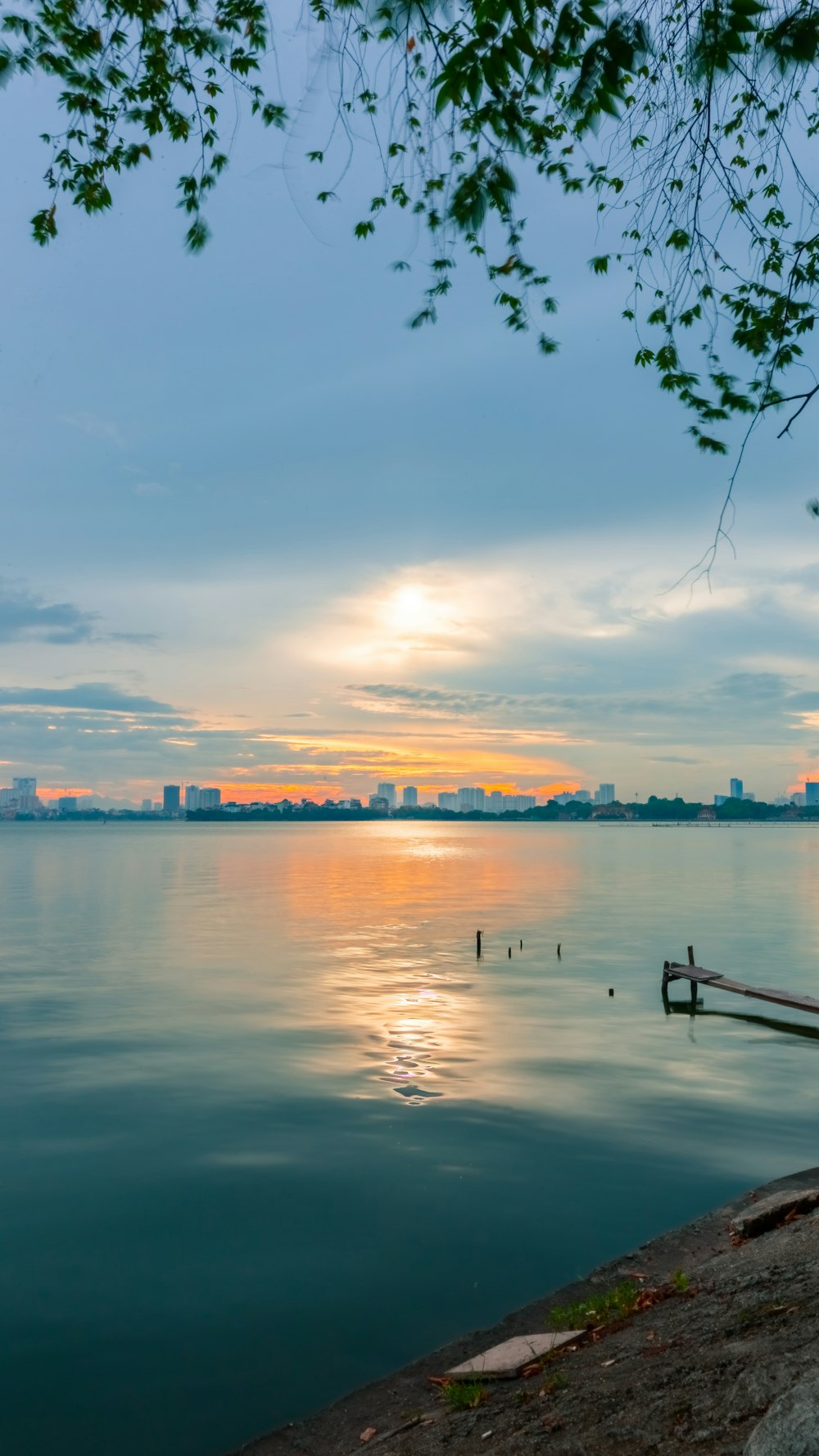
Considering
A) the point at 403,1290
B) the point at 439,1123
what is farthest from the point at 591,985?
the point at 403,1290

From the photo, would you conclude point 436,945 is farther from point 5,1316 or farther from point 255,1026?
point 5,1316

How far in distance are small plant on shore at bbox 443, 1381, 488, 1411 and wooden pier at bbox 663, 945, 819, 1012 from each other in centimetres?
2155

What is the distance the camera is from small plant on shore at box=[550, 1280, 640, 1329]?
9852mm

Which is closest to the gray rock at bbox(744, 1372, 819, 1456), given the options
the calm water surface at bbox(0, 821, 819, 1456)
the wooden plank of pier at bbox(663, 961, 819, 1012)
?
the calm water surface at bbox(0, 821, 819, 1456)

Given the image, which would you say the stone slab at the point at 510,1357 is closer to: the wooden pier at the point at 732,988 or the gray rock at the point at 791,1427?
the gray rock at the point at 791,1427

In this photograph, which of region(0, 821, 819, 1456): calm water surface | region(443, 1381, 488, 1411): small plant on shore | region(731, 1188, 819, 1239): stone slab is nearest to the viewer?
region(443, 1381, 488, 1411): small plant on shore

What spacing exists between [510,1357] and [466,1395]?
0.89 m

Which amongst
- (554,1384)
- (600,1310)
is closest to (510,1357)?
(554,1384)

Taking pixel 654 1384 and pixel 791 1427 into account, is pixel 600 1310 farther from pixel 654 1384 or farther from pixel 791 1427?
pixel 791 1427

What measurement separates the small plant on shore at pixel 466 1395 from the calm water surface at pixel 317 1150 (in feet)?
8.17

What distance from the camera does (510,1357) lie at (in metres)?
9.10

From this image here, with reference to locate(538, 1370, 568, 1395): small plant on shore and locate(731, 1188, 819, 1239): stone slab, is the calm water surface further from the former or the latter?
locate(538, 1370, 568, 1395): small plant on shore

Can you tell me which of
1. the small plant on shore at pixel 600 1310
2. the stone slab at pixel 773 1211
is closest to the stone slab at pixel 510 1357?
the small plant on shore at pixel 600 1310

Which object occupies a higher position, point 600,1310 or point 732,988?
point 600,1310
